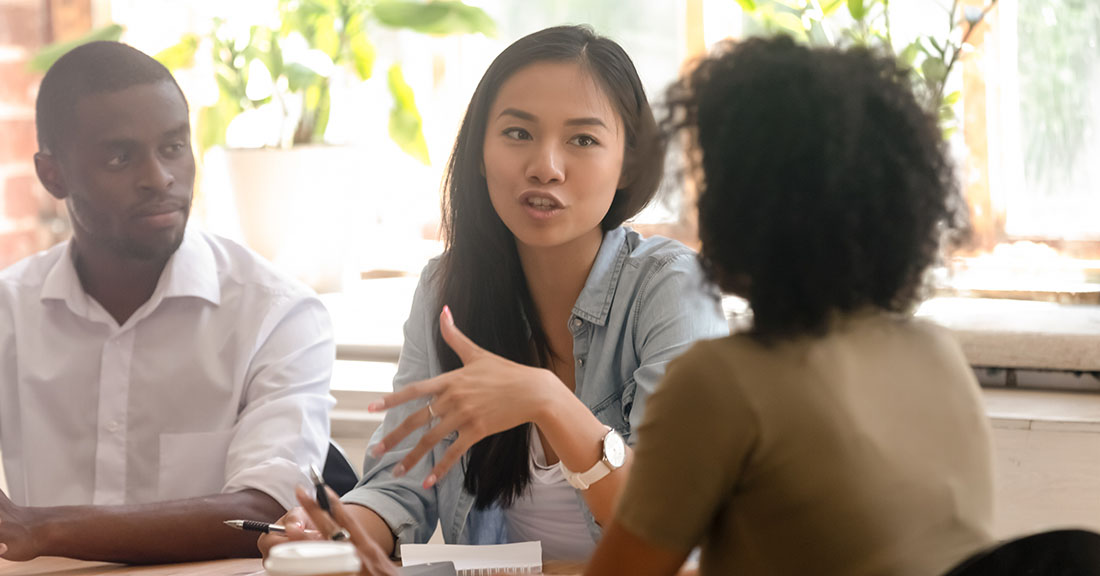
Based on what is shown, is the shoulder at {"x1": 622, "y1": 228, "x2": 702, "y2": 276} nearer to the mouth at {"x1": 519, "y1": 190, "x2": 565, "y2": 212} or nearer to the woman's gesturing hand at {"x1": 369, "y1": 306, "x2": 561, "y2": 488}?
the mouth at {"x1": 519, "y1": 190, "x2": 565, "y2": 212}

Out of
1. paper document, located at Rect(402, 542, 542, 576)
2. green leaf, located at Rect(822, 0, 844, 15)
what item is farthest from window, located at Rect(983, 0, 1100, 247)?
paper document, located at Rect(402, 542, 542, 576)

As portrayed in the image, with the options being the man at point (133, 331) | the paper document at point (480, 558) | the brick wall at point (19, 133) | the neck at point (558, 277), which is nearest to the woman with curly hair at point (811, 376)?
the paper document at point (480, 558)

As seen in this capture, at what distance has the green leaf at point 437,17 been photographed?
2.64 m

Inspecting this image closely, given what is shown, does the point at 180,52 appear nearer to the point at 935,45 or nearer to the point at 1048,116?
the point at 935,45

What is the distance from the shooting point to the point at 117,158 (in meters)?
1.71

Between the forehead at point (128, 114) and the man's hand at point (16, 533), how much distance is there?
0.60m

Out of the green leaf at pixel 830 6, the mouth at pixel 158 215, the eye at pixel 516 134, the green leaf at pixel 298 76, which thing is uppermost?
the green leaf at pixel 830 6

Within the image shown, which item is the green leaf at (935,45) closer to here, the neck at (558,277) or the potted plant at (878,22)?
the potted plant at (878,22)

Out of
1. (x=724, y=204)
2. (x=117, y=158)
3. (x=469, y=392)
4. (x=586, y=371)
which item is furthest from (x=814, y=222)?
(x=117, y=158)

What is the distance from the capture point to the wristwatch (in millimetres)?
1299

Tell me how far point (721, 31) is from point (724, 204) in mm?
1987

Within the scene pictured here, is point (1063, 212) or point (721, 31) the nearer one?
point (1063, 212)

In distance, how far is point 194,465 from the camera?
172 cm

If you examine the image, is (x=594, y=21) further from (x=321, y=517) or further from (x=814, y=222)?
(x=814, y=222)
